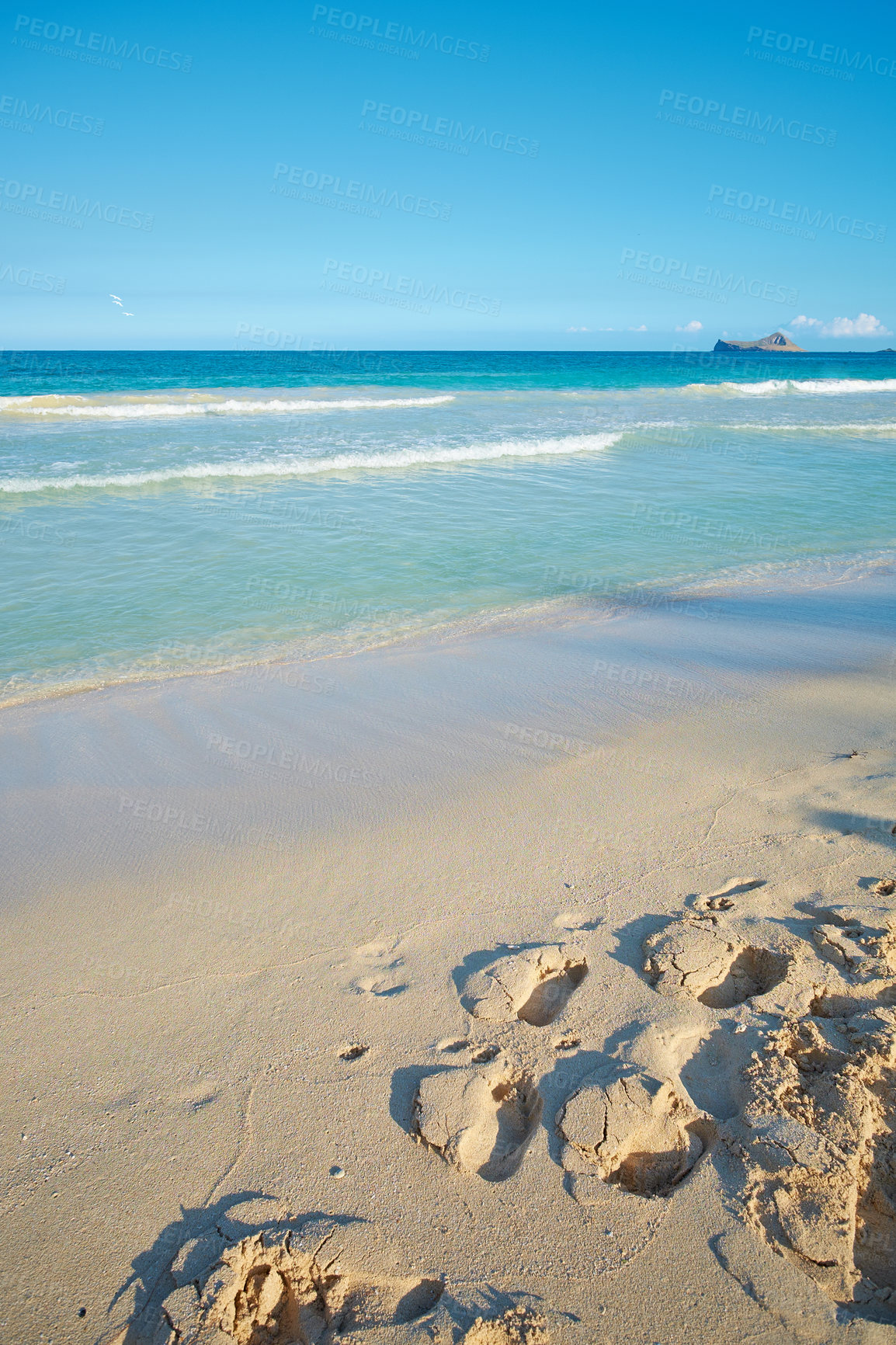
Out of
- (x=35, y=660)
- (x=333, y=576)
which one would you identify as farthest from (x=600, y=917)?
(x=333, y=576)

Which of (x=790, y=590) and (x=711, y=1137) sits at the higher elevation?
(x=790, y=590)

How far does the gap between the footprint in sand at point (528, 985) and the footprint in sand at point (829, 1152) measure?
0.70 meters

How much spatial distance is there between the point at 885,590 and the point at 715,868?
20.0ft

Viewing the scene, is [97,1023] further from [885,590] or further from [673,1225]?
[885,590]

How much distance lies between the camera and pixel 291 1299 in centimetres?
186

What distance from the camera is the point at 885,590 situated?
7.86m

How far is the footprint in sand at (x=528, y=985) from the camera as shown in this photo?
2.63 meters

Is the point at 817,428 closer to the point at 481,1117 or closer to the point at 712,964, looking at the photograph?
the point at 712,964

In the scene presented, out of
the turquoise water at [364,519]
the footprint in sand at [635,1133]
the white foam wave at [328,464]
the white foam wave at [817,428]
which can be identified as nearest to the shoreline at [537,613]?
the turquoise water at [364,519]

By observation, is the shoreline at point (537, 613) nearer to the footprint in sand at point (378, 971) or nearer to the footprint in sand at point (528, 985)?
the footprint in sand at point (378, 971)

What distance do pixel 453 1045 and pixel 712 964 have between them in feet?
3.54

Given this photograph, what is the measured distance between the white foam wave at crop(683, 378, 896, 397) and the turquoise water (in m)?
14.7

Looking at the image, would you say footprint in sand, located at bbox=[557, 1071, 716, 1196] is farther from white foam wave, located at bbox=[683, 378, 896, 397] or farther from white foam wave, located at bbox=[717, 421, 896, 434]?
white foam wave, located at bbox=[683, 378, 896, 397]

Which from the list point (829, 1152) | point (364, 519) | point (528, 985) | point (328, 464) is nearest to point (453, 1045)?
point (528, 985)
